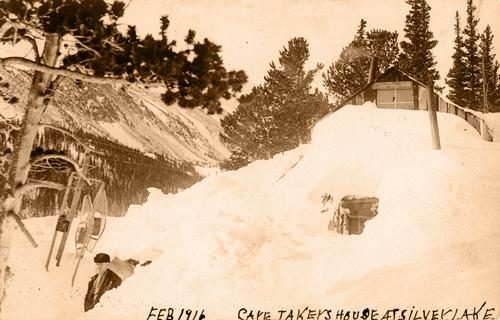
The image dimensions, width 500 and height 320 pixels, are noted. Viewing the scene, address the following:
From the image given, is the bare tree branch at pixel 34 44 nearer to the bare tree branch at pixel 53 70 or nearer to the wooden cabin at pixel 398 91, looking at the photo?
the bare tree branch at pixel 53 70

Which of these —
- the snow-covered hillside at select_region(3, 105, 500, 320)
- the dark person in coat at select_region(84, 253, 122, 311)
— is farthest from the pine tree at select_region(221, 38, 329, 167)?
the dark person in coat at select_region(84, 253, 122, 311)

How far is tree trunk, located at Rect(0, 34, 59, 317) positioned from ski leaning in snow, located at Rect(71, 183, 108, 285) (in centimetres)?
453

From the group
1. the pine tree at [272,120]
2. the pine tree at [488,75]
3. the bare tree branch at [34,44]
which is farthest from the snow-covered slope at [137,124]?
the bare tree branch at [34,44]

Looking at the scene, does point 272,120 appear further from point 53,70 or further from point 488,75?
point 53,70

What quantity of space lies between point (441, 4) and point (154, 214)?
10685 millimetres

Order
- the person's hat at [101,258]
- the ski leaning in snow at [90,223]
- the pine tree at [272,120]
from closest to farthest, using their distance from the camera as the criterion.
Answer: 1. the person's hat at [101,258]
2. the ski leaning in snow at [90,223]
3. the pine tree at [272,120]

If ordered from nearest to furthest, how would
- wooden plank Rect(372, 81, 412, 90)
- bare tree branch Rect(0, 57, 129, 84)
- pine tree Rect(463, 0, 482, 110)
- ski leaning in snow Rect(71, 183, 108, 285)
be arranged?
1. bare tree branch Rect(0, 57, 129, 84)
2. ski leaning in snow Rect(71, 183, 108, 285)
3. pine tree Rect(463, 0, 482, 110)
4. wooden plank Rect(372, 81, 412, 90)

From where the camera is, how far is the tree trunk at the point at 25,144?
702 cm

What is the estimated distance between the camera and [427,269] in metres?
6.89

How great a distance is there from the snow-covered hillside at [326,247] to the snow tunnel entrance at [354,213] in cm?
38

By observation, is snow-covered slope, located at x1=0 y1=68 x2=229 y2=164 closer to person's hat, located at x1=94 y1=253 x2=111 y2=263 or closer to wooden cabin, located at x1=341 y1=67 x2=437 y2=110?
wooden cabin, located at x1=341 y1=67 x2=437 y2=110

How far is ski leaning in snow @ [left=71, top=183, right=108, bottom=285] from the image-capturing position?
39.1ft

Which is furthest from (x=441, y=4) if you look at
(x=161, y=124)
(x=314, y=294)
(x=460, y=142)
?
(x=161, y=124)

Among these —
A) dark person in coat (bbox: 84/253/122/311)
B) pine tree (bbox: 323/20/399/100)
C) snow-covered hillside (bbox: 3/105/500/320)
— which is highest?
pine tree (bbox: 323/20/399/100)
